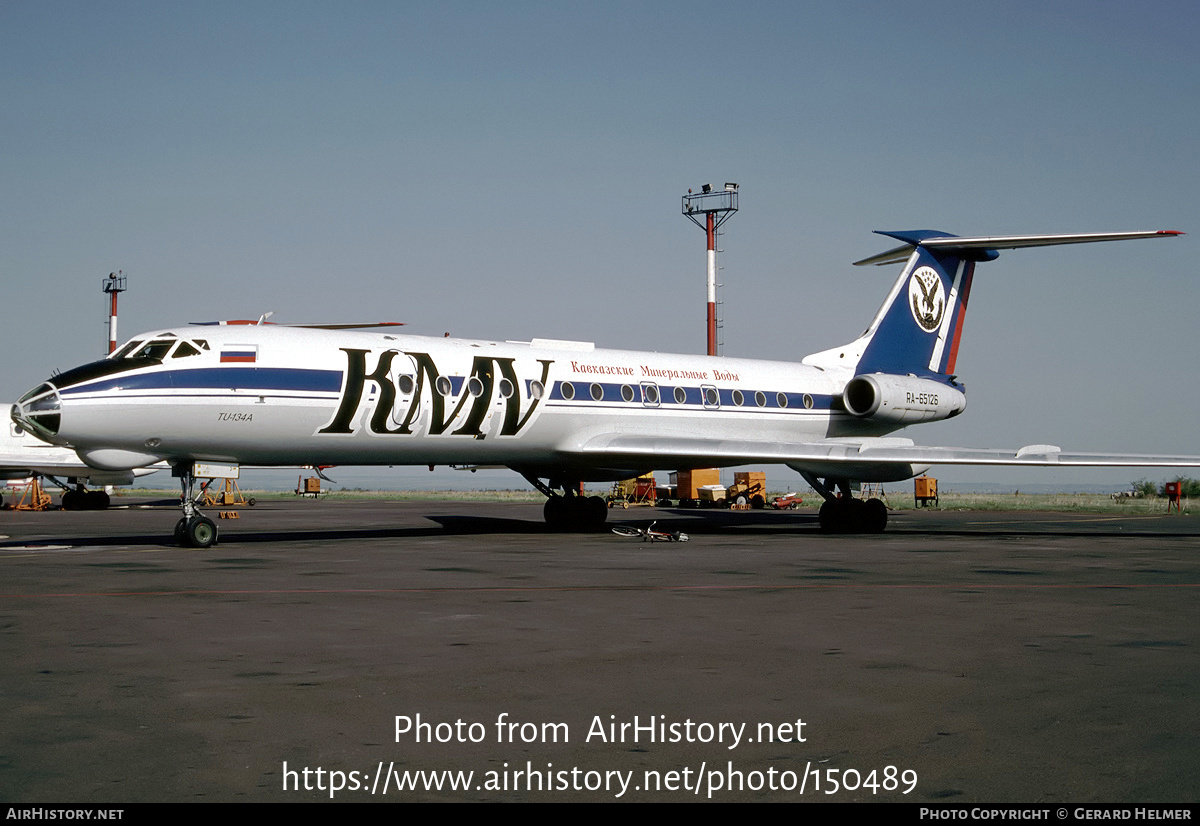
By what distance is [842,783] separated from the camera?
4523 millimetres

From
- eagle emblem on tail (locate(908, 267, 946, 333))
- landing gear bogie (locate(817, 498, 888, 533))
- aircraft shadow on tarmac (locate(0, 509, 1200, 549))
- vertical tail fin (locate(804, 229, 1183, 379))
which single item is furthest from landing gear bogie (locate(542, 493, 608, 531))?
eagle emblem on tail (locate(908, 267, 946, 333))

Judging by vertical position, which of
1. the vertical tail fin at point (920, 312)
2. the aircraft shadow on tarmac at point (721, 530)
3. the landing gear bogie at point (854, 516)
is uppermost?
the vertical tail fin at point (920, 312)

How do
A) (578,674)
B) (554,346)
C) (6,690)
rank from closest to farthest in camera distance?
(6,690)
(578,674)
(554,346)

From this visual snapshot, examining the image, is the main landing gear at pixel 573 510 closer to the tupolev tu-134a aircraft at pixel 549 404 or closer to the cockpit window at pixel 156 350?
the tupolev tu-134a aircraft at pixel 549 404

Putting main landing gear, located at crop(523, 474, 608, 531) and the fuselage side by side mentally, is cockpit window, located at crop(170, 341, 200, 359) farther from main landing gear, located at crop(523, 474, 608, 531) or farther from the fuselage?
main landing gear, located at crop(523, 474, 608, 531)

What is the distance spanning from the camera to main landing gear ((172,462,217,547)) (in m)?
17.1

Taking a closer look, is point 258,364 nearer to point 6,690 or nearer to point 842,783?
point 6,690

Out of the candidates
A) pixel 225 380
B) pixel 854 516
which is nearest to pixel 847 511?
pixel 854 516

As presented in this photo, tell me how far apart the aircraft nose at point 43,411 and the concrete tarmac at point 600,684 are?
121 inches

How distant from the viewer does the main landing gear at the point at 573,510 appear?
24656 millimetres

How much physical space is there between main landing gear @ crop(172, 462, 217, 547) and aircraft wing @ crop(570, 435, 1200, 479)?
758 cm

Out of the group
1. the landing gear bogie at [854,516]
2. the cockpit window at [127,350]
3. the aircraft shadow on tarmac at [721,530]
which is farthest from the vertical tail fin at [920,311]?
the cockpit window at [127,350]

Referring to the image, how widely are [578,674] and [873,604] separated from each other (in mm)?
4352
